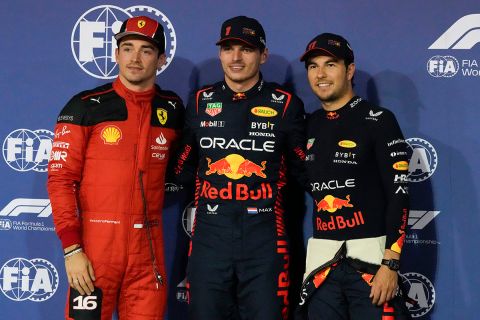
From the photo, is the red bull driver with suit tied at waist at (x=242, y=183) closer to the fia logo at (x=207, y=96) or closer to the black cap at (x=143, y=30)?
the fia logo at (x=207, y=96)

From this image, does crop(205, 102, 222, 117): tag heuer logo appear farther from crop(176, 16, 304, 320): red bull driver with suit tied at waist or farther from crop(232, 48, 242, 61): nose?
crop(232, 48, 242, 61): nose

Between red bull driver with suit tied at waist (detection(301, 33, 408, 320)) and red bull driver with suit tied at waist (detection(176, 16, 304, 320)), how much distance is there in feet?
0.51

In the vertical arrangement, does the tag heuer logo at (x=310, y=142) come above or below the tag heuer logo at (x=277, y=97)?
below

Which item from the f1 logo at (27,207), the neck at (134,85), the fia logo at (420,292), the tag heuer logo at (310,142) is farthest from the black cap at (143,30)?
the fia logo at (420,292)

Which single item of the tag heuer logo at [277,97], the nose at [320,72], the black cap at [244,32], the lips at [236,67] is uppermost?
the black cap at [244,32]

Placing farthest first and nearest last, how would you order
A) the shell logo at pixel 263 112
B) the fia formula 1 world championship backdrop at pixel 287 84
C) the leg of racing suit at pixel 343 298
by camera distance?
the fia formula 1 world championship backdrop at pixel 287 84
the shell logo at pixel 263 112
the leg of racing suit at pixel 343 298

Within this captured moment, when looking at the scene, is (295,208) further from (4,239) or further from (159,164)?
(4,239)

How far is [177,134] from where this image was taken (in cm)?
279

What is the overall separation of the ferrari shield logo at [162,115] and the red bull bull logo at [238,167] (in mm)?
345

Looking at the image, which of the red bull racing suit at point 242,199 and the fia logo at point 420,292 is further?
the fia logo at point 420,292

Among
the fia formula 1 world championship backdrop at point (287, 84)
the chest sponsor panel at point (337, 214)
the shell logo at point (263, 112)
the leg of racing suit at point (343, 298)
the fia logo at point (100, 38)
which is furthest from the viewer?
the fia logo at point (100, 38)

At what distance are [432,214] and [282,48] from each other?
45.3 inches

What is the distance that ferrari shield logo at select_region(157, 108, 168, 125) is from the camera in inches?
107

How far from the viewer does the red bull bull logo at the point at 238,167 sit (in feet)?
8.49
